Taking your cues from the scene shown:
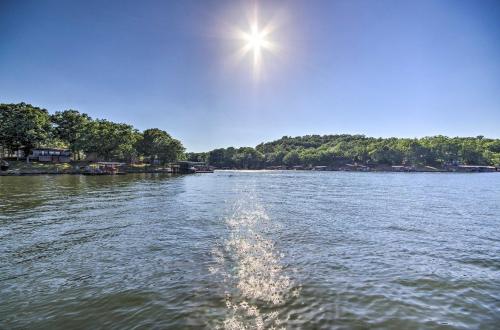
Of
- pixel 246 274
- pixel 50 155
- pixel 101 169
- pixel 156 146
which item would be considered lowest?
pixel 246 274

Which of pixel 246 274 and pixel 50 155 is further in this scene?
pixel 50 155

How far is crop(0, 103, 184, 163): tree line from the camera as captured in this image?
99125 millimetres

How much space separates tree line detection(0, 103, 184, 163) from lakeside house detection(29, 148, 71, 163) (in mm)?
2310

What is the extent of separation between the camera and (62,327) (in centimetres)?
803

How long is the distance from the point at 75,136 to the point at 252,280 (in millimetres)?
131901

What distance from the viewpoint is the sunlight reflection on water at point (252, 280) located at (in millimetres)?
8594

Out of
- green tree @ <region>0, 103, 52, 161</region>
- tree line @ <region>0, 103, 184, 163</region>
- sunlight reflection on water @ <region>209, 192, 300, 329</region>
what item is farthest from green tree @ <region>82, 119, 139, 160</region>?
sunlight reflection on water @ <region>209, 192, 300, 329</region>

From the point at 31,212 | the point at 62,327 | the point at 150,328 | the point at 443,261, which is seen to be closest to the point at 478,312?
the point at 443,261

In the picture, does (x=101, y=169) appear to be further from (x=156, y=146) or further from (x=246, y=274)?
(x=246, y=274)

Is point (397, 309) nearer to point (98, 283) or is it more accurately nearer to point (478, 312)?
point (478, 312)

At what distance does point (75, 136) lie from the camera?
11962 cm

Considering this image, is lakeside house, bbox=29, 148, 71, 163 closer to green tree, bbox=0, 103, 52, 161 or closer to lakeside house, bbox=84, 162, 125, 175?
green tree, bbox=0, 103, 52, 161

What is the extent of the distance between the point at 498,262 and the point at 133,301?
55.6 feet

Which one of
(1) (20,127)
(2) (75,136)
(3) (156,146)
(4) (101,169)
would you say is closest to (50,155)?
(2) (75,136)
